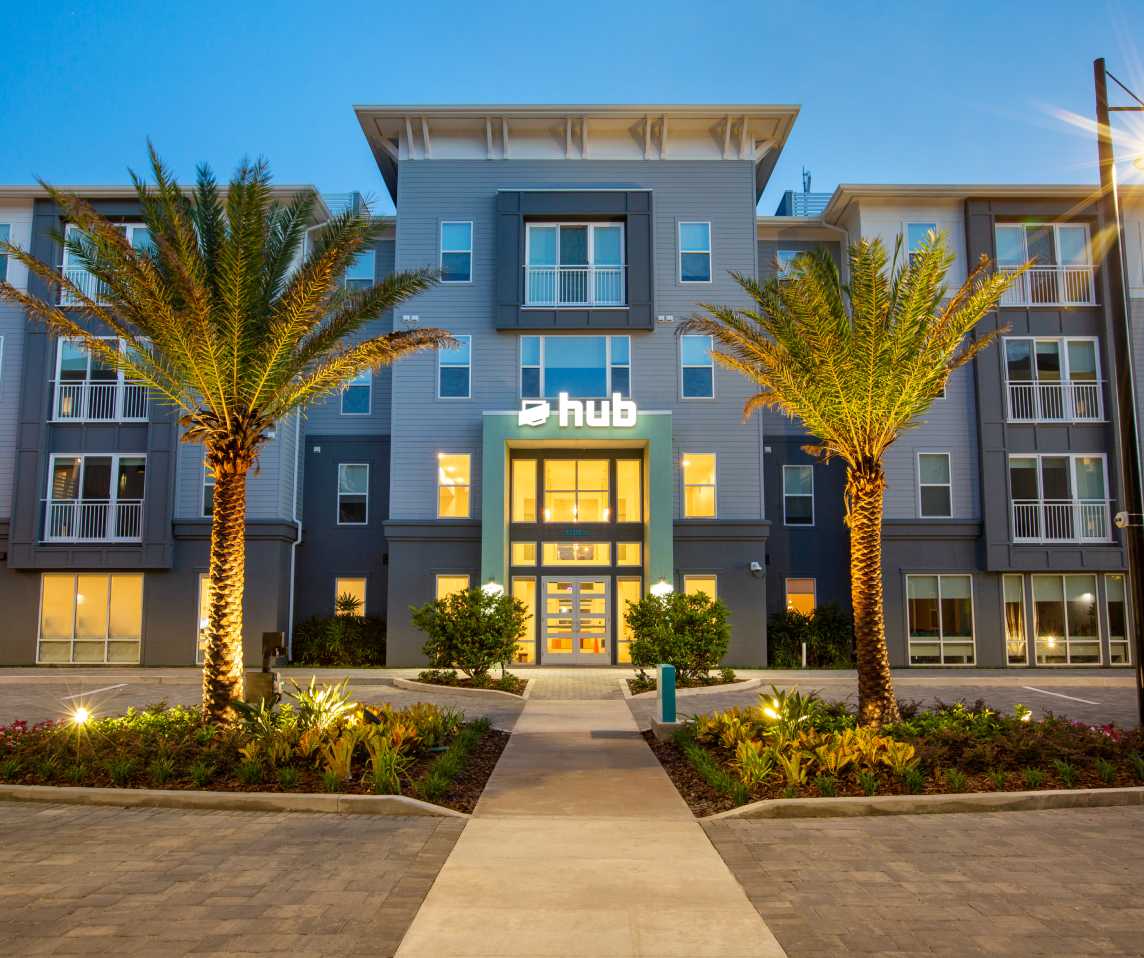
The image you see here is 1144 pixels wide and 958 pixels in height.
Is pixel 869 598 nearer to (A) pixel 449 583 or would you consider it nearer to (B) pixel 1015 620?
(A) pixel 449 583

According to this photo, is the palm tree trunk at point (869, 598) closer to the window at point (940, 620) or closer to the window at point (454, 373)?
the window at point (940, 620)

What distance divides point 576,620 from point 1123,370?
16.8m

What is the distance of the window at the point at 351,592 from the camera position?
28.2 metres

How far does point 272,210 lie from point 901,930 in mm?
13575

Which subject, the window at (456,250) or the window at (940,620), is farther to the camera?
the window at (456,250)

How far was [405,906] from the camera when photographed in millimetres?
6504

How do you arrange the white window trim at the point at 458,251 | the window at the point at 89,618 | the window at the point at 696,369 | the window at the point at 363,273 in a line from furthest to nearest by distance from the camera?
the window at the point at 363,273
the white window trim at the point at 458,251
the window at the point at 696,369
the window at the point at 89,618

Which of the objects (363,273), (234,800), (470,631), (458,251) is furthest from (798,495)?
(234,800)

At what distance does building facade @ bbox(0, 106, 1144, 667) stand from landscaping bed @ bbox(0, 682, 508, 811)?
44.2 ft

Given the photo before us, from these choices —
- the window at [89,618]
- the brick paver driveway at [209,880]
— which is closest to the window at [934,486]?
the brick paver driveway at [209,880]

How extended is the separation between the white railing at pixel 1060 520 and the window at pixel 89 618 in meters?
24.9

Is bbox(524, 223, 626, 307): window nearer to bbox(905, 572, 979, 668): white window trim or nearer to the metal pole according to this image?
bbox(905, 572, 979, 668): white window trim

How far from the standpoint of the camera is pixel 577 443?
2622 centimetres

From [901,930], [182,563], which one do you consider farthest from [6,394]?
[901,930]
